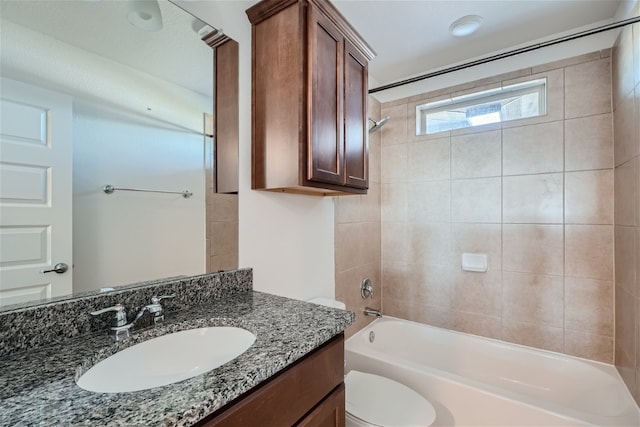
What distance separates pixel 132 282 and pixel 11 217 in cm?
36

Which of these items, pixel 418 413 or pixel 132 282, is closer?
pixel 132 282

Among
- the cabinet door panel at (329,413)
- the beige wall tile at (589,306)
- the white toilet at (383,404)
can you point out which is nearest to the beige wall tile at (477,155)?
the beige wall tile at (589,306)

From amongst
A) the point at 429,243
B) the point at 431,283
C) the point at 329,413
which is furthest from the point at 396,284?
the point at 329,413

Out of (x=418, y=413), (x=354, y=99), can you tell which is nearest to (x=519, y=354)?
(x=418, y=413)

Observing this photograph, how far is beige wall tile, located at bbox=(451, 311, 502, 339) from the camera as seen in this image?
82.0 inches

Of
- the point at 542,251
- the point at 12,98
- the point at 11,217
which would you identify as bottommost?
the point at 542,251

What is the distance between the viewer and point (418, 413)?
131cm

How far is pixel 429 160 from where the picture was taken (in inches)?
91.7

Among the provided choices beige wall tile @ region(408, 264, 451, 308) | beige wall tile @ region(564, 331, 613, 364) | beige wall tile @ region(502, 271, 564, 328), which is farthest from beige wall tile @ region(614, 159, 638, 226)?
beige wall tile @ region(408, 264, 451, 308)

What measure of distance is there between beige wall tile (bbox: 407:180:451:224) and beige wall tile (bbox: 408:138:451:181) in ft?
0.20

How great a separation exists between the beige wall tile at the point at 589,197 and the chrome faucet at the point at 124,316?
233 cm

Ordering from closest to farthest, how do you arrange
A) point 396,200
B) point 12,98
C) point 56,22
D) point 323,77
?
point 12,98, point 56,22, point 323,77, point 396,200

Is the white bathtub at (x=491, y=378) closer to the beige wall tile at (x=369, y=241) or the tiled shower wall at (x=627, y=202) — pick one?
the tiled shower wall at (x=627, y=202)

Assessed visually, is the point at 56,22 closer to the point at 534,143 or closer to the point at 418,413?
the point at 418,413
